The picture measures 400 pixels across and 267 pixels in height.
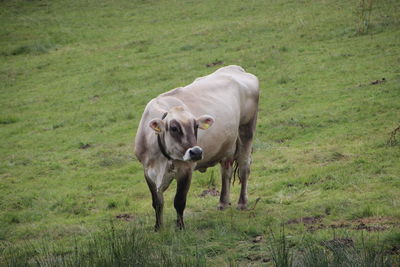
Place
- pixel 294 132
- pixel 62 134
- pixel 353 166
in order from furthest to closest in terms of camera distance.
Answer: pixel 62 134 < pixel 294 132 < pixel 353 166

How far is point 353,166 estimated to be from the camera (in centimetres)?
1114

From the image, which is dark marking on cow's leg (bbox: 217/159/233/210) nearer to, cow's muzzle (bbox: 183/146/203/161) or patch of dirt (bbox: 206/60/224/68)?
cow's muzzle (bbox: 183/146/203/161)

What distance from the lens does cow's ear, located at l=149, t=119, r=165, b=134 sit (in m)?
8.35

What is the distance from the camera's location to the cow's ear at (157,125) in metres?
8.35

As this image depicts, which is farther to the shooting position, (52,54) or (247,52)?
(52,54)

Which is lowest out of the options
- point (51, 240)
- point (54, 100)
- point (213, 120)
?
point (54, 100)

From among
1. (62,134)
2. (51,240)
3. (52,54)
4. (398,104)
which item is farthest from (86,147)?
(52,54)

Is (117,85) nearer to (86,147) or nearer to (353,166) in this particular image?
(86,147)

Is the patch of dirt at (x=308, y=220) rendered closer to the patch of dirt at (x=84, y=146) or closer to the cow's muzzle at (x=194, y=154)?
the cow's muzzle at (x=194, y=154)

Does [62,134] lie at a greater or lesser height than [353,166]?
lesser

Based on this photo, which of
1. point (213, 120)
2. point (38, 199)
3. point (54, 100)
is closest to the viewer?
point (213, 120)

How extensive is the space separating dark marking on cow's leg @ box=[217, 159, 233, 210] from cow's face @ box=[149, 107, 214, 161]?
6.05 ft

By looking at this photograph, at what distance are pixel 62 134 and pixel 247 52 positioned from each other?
788 cm

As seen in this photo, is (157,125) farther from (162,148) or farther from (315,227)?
(315,227)
